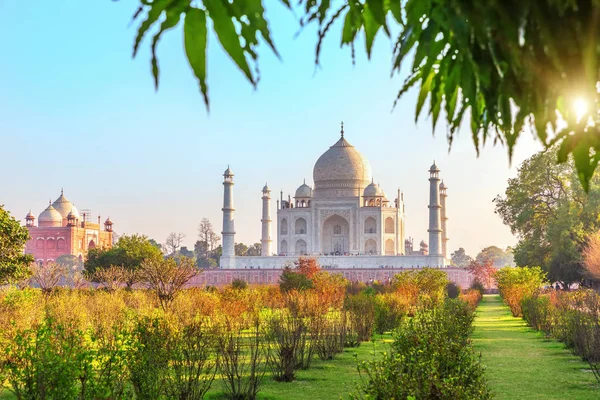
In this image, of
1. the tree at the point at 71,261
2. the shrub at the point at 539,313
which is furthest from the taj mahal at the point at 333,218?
the shrub at the point at 539,313

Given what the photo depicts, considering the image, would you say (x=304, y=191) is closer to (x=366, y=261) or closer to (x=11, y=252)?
(x=366, y=261)

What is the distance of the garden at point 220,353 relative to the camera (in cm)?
528

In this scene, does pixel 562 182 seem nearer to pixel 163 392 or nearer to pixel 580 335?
pixel 580 335

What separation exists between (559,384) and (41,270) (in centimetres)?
1703

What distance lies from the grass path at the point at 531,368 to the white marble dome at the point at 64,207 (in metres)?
50.9

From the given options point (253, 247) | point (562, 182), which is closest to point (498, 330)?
point (562, 182)

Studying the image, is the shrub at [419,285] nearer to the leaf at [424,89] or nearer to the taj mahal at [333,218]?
the leaf at [424,89]

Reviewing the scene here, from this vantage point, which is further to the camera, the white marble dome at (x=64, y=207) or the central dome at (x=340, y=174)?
the white marble dome at (x=64, y=207)

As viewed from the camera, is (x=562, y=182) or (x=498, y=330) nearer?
(x=498, y=330)

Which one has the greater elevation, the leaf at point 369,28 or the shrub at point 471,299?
the leaf at point 369,28

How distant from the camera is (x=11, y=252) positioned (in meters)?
17.2

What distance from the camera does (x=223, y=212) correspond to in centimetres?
4853

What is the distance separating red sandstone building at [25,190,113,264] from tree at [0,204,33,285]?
3884 centimetres

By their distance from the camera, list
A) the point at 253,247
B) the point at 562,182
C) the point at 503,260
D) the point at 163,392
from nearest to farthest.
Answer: the point at 163,392, the point at 562,182, the point at 253,247, the point at 503,260
